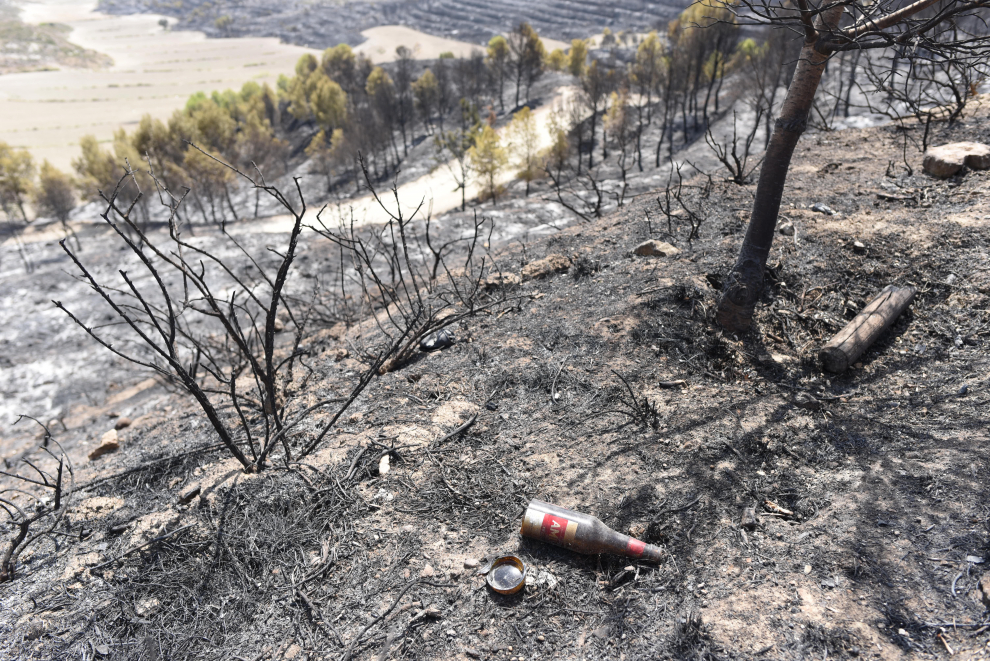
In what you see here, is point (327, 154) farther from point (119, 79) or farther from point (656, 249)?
point (119, 79)

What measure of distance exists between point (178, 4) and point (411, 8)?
3224 inches

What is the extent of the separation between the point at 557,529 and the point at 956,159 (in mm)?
7827

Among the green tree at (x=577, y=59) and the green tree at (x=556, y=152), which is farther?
the green tree at (x=577, y=59)

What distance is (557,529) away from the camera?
329 centimetres

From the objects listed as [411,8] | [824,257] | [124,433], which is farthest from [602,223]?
[411,8]

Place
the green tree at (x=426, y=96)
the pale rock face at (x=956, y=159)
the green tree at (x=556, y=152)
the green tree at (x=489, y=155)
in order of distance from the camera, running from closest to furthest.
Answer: the pale rock face at (x=956, y=159) < the green tree at (x=489, y=155) < the green tree at (x=556, y=152) < the green tree at (x=426, y=96)

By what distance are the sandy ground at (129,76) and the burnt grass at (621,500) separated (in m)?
72.0

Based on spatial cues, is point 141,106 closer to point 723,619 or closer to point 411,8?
point 411,8

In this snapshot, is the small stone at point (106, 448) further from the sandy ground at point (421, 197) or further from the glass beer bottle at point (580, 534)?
the sandy ground at point (421, 197)

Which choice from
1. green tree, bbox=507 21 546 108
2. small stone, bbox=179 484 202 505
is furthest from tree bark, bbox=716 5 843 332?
green tree, bbox=507 21 546 108

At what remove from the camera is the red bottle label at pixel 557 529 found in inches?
129

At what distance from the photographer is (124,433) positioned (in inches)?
310

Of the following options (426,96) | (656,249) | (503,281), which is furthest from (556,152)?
(656,249)

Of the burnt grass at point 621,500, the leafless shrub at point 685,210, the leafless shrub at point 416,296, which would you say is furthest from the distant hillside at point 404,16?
the burnt grass at point 621,500
